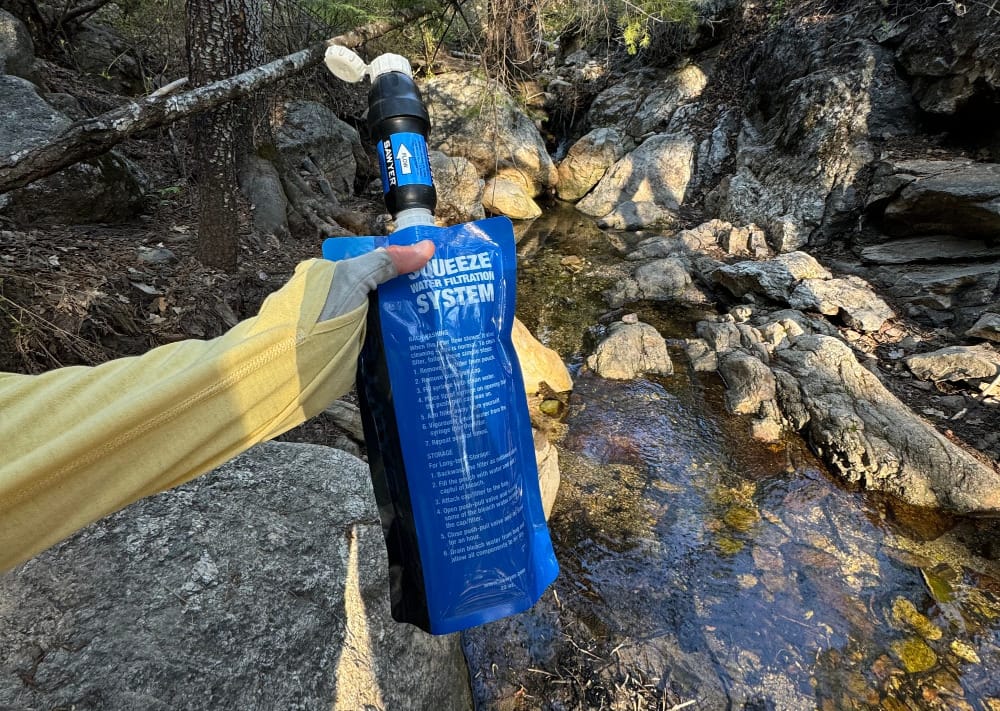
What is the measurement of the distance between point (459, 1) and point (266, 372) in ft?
8.39

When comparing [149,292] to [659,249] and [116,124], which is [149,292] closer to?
[116,124]

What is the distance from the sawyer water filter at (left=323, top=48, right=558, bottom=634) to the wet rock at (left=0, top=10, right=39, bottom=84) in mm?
4771

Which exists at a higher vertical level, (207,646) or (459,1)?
(459,1)

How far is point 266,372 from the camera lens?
977 millimetres

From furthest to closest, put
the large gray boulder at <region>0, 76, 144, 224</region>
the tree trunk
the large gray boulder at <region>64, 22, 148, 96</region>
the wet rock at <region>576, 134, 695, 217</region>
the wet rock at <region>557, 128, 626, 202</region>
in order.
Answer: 1. the wet rock at <region>557, 128, 626, 202</region>
2. the wet rock at <region>576, 134, 695, 217</region>
3. the large gray boulder at <region>64, 22, 148, 96</region>
4. the large gray boulder at <region>0, 76, 144, 224</region>
5. the tree trunk

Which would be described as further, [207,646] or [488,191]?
[488,191]

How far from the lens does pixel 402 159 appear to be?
3.95 ft

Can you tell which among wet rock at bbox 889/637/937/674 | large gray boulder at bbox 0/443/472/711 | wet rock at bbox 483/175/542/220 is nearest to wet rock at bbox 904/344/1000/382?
wet rock at bbox 889/637/937/674

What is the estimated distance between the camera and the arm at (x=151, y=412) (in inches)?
31.0

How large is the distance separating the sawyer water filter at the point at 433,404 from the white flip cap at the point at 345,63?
23 millimetres

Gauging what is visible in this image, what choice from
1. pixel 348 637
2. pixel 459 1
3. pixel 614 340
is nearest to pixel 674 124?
pixel 614 340

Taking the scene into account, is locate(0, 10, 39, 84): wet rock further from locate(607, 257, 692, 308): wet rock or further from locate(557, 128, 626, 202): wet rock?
locate(557, 128, 626, 202): wet rock

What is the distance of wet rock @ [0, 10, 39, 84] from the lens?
403cm

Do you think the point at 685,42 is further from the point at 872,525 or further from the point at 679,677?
the point at 679,677
